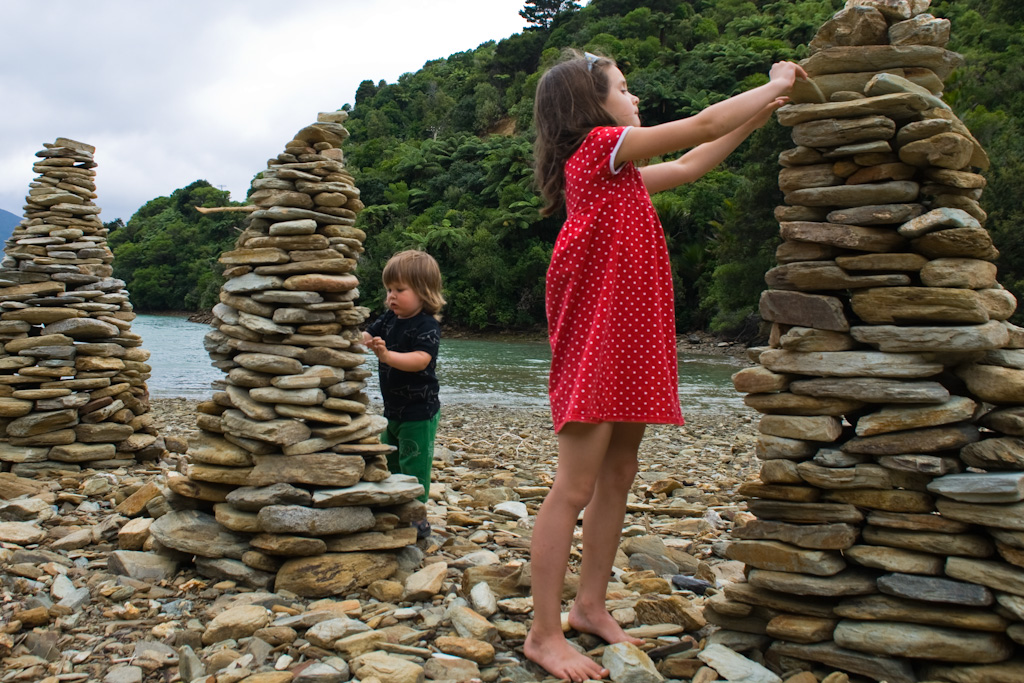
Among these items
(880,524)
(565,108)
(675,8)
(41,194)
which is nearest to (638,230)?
(565,108)

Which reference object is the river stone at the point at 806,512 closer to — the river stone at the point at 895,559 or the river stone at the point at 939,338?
the river stone at the point at 895,559

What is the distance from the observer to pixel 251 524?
3.96m

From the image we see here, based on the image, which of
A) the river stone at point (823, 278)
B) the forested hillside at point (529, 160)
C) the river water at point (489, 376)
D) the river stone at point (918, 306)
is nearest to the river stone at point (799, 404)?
the river stone at point (918, 306)

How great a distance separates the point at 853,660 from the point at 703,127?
76.4 inches

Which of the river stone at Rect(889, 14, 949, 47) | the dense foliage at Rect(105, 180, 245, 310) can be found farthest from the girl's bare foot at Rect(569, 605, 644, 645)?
the dense foliage at Rect(105, 180, 245, 310)

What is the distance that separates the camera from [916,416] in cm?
278

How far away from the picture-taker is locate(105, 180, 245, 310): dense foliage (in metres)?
57.5

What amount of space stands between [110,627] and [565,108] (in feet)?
9.65

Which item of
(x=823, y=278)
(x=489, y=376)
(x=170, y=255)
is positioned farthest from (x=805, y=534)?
(x=170, y=255)

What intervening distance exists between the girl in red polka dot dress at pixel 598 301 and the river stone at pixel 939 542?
882mm

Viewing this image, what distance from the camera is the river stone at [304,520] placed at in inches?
152

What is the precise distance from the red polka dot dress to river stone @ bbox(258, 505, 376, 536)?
5.46 feet

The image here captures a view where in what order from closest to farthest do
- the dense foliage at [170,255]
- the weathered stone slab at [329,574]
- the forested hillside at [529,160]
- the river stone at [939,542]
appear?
the river stone at [939,542], the weathered stone slab at [329,574], the forested hillside at [529,160], the dense foliage at [170,255]

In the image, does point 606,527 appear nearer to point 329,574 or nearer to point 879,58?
point 329,574
